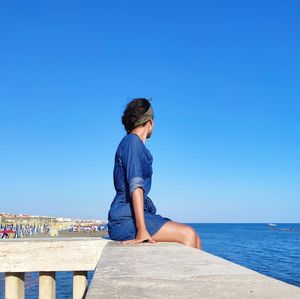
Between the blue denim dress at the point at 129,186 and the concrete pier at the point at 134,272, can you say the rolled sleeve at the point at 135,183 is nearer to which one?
the blue denim dress at the point at 129,186

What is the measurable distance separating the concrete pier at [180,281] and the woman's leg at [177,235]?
44.7 inches

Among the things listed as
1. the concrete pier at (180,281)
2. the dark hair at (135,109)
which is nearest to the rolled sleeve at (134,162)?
the dark hair at (135,109)

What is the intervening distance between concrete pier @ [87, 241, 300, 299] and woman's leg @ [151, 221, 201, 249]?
A: 44.7 inches

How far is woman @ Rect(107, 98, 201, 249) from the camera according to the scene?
133 inches

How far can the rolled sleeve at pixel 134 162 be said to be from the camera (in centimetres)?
340

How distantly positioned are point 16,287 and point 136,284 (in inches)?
97.6

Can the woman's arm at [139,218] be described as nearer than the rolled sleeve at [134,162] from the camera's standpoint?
Yes

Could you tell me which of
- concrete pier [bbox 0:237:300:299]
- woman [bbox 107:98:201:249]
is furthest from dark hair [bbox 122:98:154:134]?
concrete pier [bbox 0:237:300:299]

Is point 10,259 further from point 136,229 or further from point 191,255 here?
point 191,255

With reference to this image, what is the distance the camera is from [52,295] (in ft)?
12.1

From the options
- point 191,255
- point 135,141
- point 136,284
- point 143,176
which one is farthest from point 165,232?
point 136,284

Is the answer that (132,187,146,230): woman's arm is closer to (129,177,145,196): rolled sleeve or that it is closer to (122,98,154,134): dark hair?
(129,177,145,196): rolled sleeve

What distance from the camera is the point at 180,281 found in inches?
63.1

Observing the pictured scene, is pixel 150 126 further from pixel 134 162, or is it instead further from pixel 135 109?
pixel 134 162
